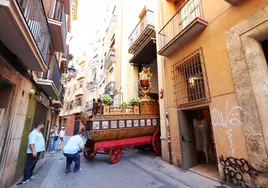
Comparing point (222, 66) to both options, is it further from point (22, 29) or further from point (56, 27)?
point (56, 27)

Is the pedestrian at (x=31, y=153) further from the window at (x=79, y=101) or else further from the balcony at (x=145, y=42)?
the window at (x=79, y=101)

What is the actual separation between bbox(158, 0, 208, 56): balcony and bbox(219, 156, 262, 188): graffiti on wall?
3.94 m

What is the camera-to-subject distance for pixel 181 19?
573 cm

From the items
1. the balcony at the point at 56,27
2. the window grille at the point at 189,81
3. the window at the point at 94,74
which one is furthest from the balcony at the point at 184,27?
the window at the point at 94,74

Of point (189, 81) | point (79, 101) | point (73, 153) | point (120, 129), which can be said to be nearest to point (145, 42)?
point (189, 81)

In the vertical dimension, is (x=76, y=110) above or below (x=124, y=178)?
above

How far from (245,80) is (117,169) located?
4801mm

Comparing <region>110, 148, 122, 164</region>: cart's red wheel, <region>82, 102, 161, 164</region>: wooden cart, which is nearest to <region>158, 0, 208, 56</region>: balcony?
<region>82, 102, 161, 164</region>: wooden cart

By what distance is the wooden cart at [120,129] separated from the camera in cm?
525

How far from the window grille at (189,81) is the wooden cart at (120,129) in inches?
73.4

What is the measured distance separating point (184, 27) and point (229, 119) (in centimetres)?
355

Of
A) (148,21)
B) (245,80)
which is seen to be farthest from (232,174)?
(148,21)

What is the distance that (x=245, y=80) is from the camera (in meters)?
2.96

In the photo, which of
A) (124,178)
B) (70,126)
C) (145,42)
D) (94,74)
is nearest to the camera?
(124,178)
